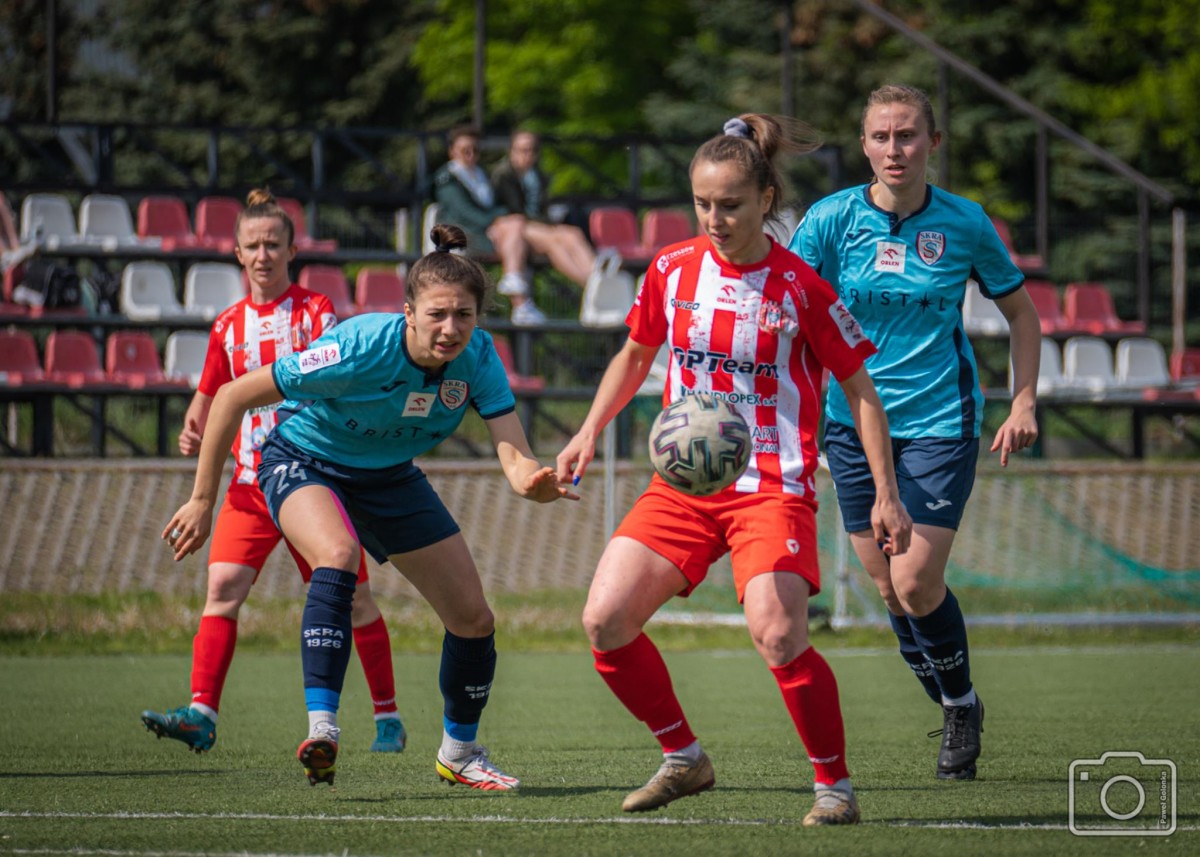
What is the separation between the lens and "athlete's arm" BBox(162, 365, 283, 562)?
5023 millimetres

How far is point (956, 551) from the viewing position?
11547mm

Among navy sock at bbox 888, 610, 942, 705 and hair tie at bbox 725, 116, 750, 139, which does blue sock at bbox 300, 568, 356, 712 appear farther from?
navy sock at bbox 888, 610, 942, 705

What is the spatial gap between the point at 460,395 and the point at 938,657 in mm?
1827

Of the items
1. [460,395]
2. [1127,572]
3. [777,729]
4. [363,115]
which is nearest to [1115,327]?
[1127,572]

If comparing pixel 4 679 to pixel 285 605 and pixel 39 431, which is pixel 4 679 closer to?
pixel 285 605

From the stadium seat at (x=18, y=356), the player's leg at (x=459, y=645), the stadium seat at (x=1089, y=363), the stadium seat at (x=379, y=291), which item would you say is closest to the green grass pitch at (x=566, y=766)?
the player's leg at (x=459, y=645)

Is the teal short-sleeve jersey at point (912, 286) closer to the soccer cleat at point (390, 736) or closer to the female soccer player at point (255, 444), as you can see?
the female soccer player at point (255, 444)

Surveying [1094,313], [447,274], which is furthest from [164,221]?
[447,274]

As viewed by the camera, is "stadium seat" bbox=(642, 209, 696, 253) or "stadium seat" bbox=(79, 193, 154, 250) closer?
"stadium seat" bbox=(79, 193, 154, 250)

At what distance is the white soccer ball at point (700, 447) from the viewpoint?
14.4 ft

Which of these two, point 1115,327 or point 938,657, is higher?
point 1115,327

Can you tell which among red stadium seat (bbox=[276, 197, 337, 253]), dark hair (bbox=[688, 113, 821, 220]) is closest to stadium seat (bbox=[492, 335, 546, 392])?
red stadium seat (bbox=[276, 197, 337, 253])

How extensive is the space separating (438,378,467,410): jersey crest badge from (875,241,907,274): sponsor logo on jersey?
1437 mm

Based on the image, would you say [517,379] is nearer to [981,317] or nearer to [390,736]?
[981,317]
